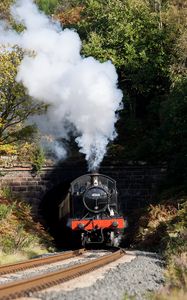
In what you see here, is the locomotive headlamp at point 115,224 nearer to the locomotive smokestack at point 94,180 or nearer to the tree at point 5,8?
the locomotive smokestack at point 94,180

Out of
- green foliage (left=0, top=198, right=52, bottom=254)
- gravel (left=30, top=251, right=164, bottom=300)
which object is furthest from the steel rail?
green foliage (left=0, top=198, right=52, bottom=254)

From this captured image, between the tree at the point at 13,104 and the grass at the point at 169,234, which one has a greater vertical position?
the tree at the point at 13,104

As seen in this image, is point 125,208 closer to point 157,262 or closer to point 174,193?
point 174,193

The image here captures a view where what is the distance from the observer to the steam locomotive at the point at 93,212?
17.9m

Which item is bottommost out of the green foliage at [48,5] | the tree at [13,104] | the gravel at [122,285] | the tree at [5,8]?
the gravel at [122,285]

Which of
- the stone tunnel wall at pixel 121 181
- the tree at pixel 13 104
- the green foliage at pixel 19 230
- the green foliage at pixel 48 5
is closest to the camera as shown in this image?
the green foliage at pixel 19 230

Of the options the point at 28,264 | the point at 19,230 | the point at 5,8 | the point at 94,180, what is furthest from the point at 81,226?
the point at 5,8

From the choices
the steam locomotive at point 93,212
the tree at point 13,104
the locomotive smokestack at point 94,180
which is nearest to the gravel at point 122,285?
the steam locomotive at point 93,212

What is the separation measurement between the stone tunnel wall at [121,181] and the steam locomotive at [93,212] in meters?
7.18

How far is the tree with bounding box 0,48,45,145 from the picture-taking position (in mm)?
20344

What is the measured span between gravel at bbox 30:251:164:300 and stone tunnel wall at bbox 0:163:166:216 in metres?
13.8

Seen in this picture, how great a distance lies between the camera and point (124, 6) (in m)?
35.8

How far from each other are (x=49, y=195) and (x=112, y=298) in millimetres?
20385

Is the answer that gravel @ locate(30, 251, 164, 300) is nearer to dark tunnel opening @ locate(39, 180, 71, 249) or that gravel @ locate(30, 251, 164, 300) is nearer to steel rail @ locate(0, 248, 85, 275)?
steel rail @ locate(0, 248, 85, 275)
